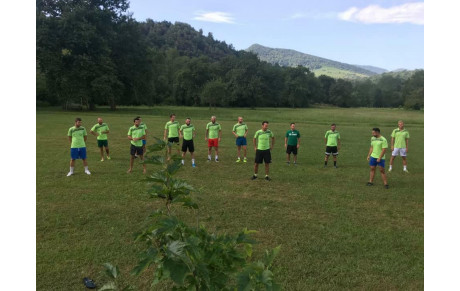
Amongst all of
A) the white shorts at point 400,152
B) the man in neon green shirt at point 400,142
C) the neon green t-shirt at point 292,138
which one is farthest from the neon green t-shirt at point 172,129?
the white shorts at point 400,152

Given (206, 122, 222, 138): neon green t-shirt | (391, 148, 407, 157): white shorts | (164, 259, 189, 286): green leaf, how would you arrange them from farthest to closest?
1. (206, 122, 222, 138): neon green t-shirt
2. (391, 148, 407, 157): white shorts
3. (164, 259, 189, 286): green leaf

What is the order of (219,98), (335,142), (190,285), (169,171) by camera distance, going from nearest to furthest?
(190,285) → (169,171) → (335,142) → (219,98)

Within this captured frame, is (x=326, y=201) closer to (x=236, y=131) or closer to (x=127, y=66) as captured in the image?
(x=236, y=131)

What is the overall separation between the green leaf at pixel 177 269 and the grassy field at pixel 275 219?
23.4 inches

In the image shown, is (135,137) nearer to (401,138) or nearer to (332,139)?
(332,139)

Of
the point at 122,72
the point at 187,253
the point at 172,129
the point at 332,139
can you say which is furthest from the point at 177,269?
the point at 122,72

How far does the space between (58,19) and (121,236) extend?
46676mm

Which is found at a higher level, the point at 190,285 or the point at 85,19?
the point at 85,19

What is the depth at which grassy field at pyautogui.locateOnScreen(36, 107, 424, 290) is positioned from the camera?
5988 mm

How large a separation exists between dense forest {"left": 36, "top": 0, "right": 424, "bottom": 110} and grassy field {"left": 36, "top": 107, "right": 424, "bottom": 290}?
27.1 ft

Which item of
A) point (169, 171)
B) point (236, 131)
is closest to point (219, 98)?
point (236, 131)

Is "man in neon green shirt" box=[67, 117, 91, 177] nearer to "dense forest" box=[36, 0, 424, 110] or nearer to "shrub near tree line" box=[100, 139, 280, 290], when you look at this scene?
"shrub near tree line" box=[100, 139, 280, 290]

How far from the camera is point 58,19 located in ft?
149

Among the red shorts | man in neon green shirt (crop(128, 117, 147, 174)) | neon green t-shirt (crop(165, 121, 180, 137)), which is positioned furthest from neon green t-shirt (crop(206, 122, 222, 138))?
man in neon green shirt (crop(128, 117, 147, 174))
